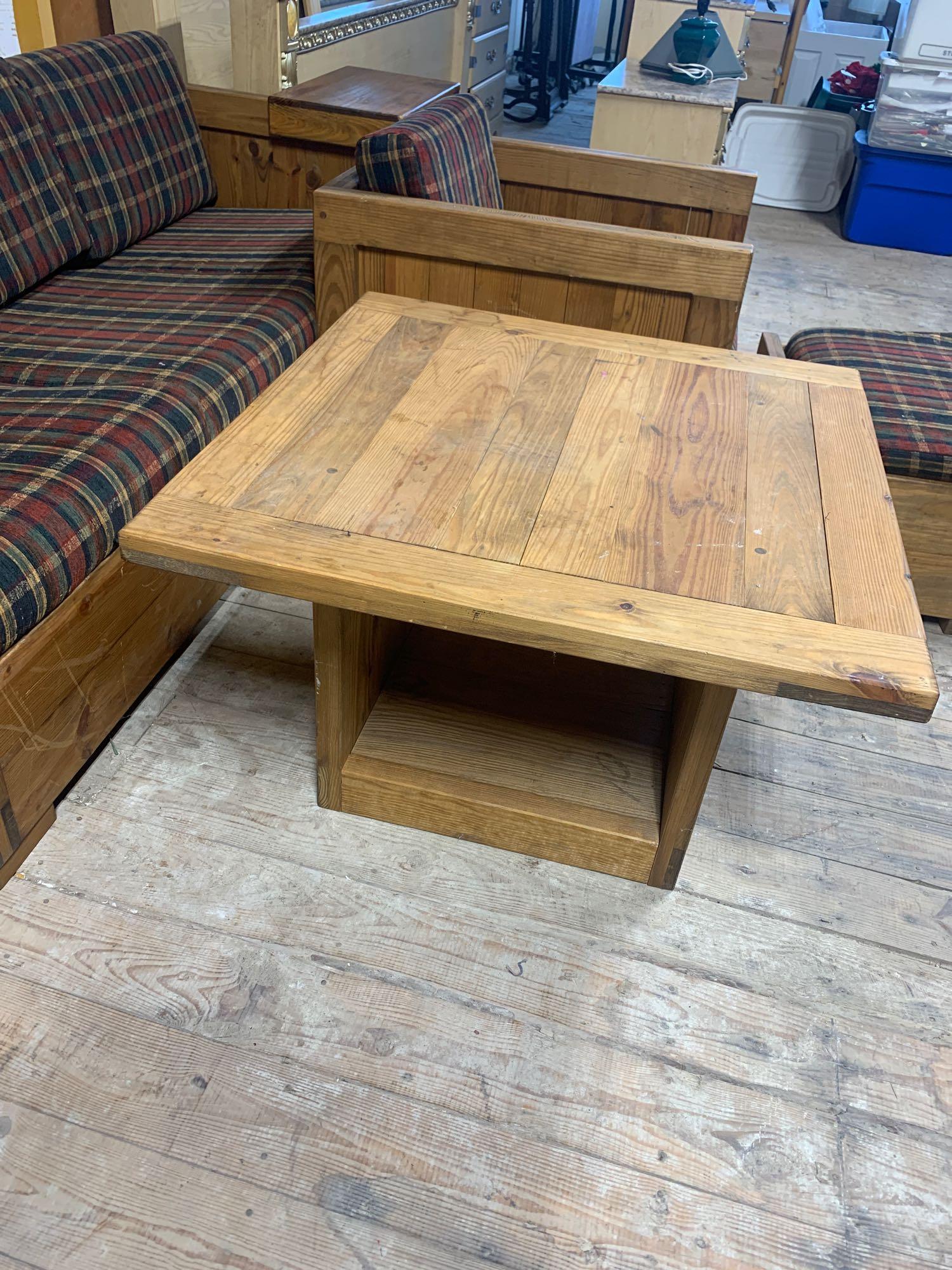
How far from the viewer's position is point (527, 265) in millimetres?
1851

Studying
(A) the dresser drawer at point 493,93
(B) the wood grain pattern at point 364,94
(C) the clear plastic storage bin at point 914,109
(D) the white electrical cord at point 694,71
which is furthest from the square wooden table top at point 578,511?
(A) the dresser drawer at point 493,93

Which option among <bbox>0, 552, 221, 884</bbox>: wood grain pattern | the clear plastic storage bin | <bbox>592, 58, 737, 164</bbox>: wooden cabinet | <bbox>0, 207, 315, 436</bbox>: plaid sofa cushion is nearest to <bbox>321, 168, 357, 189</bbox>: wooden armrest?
<bbox>0, 207, 315, 436</bbox>: plaid sofa cushion

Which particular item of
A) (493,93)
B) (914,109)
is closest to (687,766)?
(914,109)

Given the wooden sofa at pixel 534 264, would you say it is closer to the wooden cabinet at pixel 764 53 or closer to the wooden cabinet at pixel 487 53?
the wooden cabinet at pixel 487 53

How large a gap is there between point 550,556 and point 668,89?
2835 millimetres

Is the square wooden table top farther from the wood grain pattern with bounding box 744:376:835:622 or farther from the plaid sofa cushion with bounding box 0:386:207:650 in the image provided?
the plaid sofa cushion with bounding box 0:386:207:650

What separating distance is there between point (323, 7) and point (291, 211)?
1.21m

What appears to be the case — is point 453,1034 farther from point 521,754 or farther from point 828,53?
point 828,53

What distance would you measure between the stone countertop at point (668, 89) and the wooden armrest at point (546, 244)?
5.60ft

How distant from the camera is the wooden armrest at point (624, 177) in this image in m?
2.27

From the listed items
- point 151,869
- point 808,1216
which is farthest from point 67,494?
point 808,1216

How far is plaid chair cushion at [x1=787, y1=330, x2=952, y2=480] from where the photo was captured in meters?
1.85

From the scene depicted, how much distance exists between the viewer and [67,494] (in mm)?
1367

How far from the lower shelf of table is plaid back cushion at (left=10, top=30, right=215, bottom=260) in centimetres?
127
